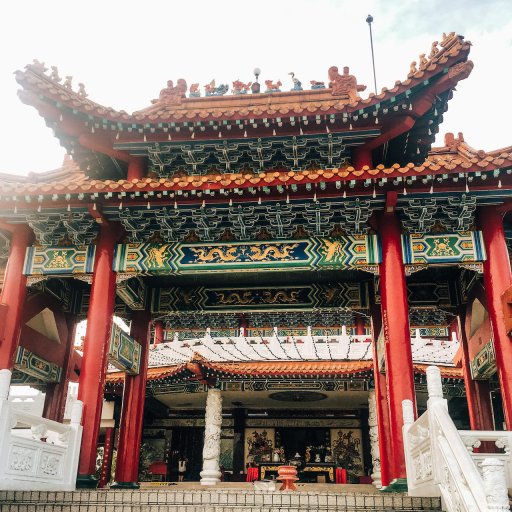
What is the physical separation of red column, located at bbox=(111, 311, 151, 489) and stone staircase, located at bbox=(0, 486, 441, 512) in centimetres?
423

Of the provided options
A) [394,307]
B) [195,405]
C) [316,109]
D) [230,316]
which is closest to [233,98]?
[316,109]

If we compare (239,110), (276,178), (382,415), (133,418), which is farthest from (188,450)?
(276,178)

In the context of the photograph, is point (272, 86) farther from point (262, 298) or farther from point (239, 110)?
point (262, 298)

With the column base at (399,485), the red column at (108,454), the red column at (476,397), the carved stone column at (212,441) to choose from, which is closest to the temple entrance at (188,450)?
the red column at (108,454)

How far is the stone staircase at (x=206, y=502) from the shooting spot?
5969 mm

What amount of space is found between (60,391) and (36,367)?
1.04 meters

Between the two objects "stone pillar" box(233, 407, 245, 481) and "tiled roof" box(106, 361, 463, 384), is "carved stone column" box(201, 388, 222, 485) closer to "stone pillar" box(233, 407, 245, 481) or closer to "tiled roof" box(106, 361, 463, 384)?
"tiled roof" box(106, 361, 463, 384)

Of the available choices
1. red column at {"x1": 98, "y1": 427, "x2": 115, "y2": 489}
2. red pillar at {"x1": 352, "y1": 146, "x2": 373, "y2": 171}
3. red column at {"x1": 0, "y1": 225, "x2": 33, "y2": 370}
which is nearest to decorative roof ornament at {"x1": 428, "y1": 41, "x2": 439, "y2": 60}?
red pillar at {"x1": 352, "y1": 146, "x2": 373, "y2": 171}

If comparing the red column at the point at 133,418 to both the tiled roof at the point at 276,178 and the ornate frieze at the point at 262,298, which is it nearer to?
the ornate frieze at the point at 262,298

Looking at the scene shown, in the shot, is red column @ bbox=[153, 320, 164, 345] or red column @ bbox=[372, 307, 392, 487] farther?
red column @ bbox=[153, 320, 164, 345]

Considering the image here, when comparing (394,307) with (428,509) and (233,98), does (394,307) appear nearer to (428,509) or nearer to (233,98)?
(428,509)

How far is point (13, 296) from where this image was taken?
962cm

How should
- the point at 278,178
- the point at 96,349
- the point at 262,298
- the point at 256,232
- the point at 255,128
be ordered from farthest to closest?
the point at 262,298, the point at 255,128, the point at 256,232, the point at 96,349, the point at 278,178

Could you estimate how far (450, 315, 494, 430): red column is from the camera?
455 inches
